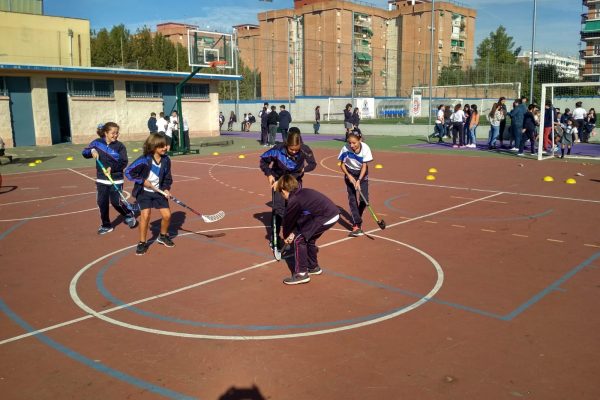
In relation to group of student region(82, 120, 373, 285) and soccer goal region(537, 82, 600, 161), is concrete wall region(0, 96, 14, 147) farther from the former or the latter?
soccer goal region(537, 82, 600, 161)

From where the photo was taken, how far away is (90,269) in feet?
23.1

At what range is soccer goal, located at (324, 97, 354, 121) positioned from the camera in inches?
1825

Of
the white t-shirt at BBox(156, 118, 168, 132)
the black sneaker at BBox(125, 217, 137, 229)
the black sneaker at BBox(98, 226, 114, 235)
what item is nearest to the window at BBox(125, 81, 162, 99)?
the white t-shirt at BBox(156, 118, 168, 132)

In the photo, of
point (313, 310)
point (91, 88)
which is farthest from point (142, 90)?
point (313, 310)

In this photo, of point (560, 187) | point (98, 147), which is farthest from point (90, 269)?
point (560, 187)

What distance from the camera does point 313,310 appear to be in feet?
18.1

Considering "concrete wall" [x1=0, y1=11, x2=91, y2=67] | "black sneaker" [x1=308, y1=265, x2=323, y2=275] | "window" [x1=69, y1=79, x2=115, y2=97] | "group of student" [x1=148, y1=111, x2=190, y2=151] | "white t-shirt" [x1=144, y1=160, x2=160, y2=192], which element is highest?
"concrete wall" [x1=0, y1=11, x2=91, y2=67]

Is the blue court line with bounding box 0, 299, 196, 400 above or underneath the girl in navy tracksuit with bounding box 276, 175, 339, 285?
underneath

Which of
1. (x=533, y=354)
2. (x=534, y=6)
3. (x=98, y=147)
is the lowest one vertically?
(x=533, y=354)

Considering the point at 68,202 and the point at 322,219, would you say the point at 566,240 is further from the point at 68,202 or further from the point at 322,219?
the point at 68,202

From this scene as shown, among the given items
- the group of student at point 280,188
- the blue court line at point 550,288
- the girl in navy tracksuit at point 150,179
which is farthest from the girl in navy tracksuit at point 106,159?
the blue court line at point 550,288

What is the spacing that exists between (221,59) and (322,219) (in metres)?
19.7

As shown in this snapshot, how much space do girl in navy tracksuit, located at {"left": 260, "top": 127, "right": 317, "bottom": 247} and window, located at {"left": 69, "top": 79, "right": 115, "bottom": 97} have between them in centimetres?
2626

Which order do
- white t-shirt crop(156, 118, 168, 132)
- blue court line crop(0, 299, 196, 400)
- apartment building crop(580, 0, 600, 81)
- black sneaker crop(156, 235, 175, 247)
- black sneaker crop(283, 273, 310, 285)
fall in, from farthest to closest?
apartment building crop(580, 0, 600, 81)
white t-shirt crop(156, 118, 168, 132)
black sneaker crop(156, 235, 175, 247)
black sneaker crop(283, 273, 310, 285)
blue court line crop(0, 299, 196, 400)
